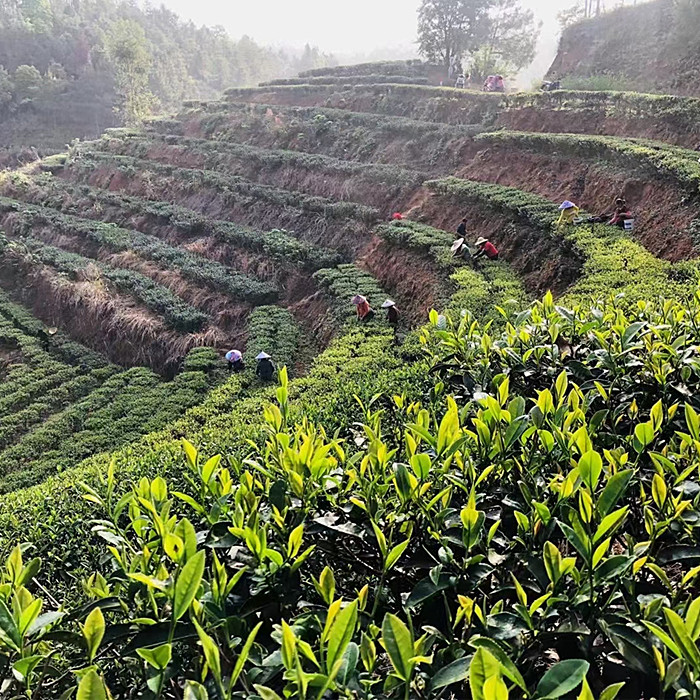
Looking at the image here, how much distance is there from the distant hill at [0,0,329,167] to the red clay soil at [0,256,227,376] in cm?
2339

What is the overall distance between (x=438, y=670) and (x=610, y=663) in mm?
495

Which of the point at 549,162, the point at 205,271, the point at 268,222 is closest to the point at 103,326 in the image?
the point at 205,271

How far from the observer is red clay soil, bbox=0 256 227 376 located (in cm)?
1202

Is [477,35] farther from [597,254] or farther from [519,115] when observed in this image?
[597,254]

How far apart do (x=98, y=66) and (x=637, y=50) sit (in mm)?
46913

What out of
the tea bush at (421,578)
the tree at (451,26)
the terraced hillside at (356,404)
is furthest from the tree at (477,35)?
the tea bush at (421,578)

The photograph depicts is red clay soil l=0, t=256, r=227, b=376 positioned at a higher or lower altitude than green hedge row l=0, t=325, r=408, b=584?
lower

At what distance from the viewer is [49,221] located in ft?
60.7

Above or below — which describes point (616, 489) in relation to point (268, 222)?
above

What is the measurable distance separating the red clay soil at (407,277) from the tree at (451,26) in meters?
23.2

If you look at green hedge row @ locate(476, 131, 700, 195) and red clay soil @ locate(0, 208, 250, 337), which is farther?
red clay soil @ locate(0, 208, 250, 337)

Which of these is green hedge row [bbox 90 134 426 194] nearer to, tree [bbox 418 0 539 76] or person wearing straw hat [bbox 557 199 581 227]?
person wearing straw hat [bbox 557 199 581 227]

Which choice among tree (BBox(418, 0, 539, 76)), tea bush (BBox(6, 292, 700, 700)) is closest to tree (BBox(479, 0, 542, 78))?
tree (BBox(418, 0, 539, 76))

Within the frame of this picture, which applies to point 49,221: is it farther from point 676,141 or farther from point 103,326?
point 676,141
